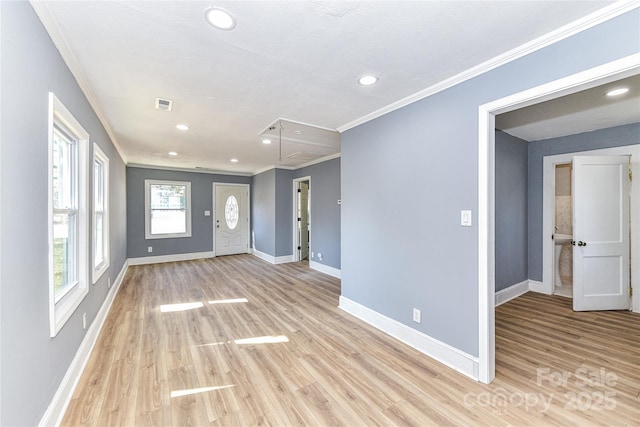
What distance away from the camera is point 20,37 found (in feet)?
4.23

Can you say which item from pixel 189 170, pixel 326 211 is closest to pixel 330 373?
pixel 326 211

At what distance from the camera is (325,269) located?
5789mm

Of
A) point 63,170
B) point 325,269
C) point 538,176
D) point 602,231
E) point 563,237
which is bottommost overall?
point 325,269

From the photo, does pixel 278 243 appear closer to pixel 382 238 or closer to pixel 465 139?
pixel 382 238

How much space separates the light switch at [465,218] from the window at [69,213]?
305cm

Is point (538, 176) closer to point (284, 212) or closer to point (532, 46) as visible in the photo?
point (532, 46)

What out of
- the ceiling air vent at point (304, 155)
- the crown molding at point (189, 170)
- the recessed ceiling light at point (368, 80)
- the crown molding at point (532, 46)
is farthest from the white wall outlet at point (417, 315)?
the crown molding at point (189, 170)

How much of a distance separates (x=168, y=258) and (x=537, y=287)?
26.1 feet

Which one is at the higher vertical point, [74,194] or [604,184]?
[604,184]

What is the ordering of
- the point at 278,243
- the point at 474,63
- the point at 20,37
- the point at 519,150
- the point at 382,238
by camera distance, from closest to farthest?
the point at 20,37 < the point at 474,63 < the point at 382,238 < the point at 519,150 < the point at 278,243

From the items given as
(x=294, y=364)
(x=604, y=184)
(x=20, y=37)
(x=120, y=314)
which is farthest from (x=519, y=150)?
(x=120, y=314)

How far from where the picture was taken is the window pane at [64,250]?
6.61 feet

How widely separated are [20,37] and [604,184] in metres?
5.75

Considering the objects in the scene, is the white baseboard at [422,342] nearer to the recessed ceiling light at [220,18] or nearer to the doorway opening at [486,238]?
the doorway opening at [486,238]
